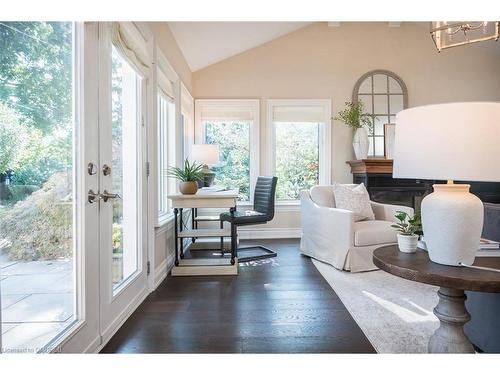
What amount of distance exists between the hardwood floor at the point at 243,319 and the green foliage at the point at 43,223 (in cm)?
70

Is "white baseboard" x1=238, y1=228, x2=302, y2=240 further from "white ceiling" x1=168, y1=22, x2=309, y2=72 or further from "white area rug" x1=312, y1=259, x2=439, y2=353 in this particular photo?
"white ceiling" x1=168, y1=22, x2=309, y2=72

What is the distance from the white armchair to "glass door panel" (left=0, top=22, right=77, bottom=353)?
2.49 m

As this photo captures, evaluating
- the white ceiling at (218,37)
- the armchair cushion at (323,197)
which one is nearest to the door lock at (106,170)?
→ the white ceiling at (218,37)

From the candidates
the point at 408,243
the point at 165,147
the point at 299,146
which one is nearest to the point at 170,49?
the point at 165,147

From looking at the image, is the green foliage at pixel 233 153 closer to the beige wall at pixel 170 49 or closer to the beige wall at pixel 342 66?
the beige wall at pixel 342 66

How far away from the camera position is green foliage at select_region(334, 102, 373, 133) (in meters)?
4.95

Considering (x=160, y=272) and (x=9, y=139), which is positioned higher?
(x=9, y=139)

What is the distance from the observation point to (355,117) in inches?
195

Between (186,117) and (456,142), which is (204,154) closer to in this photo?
(186,117)

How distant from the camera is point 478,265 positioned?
1.29m

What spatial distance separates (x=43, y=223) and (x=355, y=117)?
14.6 feet

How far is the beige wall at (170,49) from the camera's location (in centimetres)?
299

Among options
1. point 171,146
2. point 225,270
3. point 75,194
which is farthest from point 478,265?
point 171,146

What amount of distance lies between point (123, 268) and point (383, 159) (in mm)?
3748
